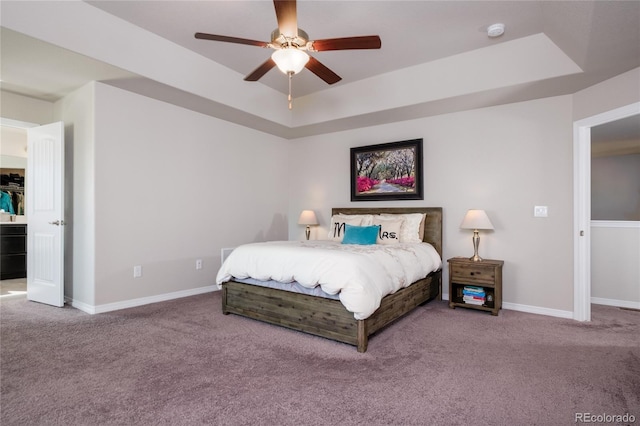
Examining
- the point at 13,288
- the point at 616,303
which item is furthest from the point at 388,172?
the point at 13,288

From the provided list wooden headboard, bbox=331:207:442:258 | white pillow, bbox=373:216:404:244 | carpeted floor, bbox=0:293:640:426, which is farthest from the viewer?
wooden headboard, bbox=331:207:442:258

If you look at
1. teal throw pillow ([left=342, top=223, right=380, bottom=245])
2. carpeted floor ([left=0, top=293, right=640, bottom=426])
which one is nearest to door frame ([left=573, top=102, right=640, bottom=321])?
carpeted floor ([left=0, top=293, right=640, bottom=426])

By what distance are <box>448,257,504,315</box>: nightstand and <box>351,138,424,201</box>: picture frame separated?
115 cm

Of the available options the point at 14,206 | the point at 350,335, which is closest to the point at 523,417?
the point at 350,335

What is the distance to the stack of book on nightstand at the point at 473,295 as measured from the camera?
374cm

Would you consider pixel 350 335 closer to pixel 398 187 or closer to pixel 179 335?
pixel 179 335

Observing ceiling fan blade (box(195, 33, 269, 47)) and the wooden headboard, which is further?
the wooden headboard

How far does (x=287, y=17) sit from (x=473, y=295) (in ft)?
11.0

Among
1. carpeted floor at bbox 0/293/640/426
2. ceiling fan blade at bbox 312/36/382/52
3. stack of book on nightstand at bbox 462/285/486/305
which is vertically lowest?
carpeted floor at bbox 0/293/640/426

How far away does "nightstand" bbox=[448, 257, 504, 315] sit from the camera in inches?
142

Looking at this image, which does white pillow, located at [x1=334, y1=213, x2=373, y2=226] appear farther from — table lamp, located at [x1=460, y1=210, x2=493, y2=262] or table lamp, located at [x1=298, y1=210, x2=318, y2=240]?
table lamp, located at [x1=460, y1=210, x2=493, y2=262]

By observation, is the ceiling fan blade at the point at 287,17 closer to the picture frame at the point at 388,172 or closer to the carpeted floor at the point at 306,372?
→ the carpeted floor at the point at 306,372

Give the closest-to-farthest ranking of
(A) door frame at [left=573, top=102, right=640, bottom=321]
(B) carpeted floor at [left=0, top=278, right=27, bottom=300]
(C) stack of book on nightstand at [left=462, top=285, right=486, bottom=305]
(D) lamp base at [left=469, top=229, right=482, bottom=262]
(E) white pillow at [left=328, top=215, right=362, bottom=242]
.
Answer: (A) door frame at [left=573, top=102, right=640, bottom=321] → (C) stack of book on nightstand at [left=462, top=285, right=486, bottom=305] → (D) lamp base at [left=469, top=229, right=482, bottom=262] → (B) carpeted floor at [left=0, top=278, right=27, bottom=300] → (E) white pillow at [left=328, top=215, right=362, bottom=242]

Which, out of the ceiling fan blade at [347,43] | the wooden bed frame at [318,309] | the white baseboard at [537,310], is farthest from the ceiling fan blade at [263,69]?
the white baseboard at [537,310]
